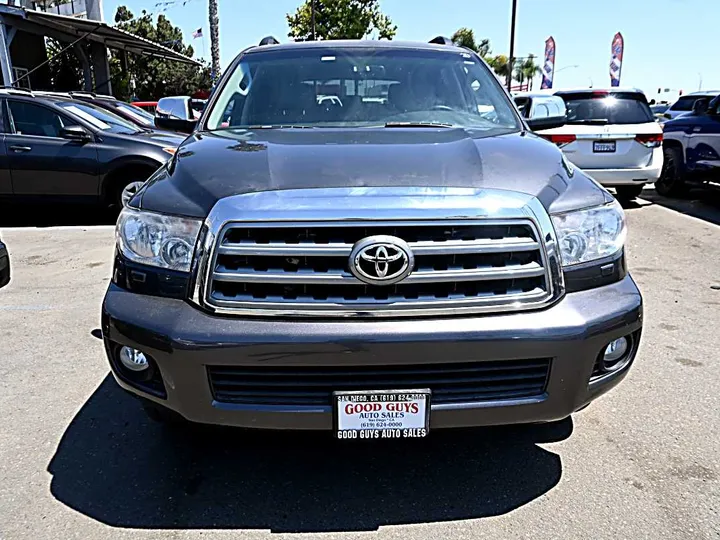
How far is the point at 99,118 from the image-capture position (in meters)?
8.78

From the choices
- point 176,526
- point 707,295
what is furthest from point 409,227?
point 707,295

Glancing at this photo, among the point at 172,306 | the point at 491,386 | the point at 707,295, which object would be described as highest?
the point at 172,306

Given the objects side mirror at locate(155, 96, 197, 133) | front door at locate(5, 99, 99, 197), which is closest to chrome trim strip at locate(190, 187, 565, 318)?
side mirror at locate(155, 96, 197, 133)

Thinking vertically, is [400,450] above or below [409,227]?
below

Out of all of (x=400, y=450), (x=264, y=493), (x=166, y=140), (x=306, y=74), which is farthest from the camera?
(x=166, y=140)

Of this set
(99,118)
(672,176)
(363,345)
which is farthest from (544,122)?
(672,176)

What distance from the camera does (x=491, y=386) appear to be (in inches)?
88.9

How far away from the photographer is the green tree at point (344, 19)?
41594 mm

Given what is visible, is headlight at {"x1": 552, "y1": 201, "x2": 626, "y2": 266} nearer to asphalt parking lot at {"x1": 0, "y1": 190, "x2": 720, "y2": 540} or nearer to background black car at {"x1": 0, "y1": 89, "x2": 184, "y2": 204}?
asphalt parking lot at {"x1": 0, "y1": 190, "x2": 720, "y2": 540}

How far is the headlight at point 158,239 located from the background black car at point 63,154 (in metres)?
6.22

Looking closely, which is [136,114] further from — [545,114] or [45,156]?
[545,114]

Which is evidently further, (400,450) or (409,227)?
(400,450)

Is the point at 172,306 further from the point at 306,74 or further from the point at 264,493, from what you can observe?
the point at 306,74

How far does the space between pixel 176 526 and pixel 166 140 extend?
7.10 m
